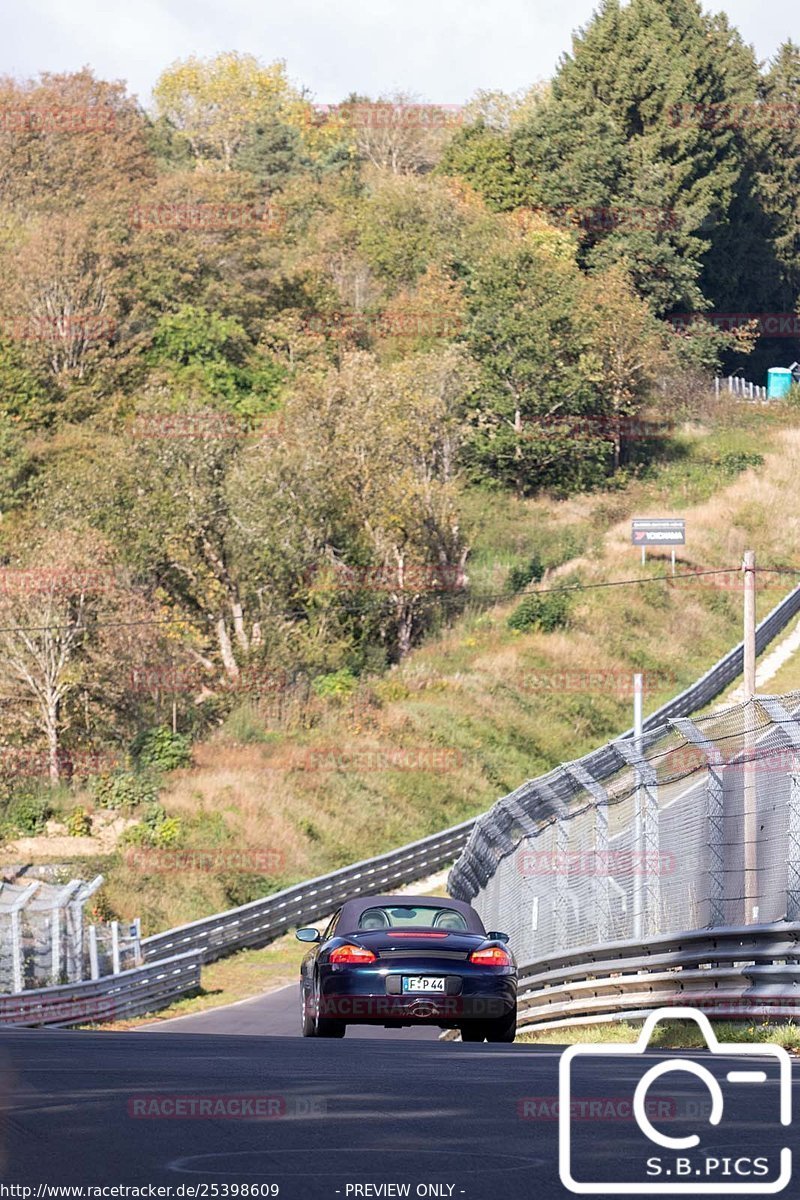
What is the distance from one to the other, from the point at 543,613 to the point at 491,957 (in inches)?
1983

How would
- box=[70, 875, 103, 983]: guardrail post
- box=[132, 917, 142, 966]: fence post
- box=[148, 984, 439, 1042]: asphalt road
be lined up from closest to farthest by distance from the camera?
box=[148, 984, 439, 1042]: asphalt road → box=[70, 875, 103, 983]: guardrail post → box=[132, 917, 142, 966]: fence post

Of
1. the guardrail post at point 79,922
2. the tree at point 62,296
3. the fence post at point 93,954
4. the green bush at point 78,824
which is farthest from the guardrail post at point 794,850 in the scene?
the tree at point 62,296

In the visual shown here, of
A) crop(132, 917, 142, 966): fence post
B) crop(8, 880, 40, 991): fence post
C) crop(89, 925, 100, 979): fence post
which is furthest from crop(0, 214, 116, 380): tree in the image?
crop(8, 880, 40, 991): fence post

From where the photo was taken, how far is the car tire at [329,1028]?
14477 millimetres

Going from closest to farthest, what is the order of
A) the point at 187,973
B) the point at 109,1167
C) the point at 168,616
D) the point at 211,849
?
the point at 109,1167
the point at 187,973
the point at 211,849
the point at 168,616

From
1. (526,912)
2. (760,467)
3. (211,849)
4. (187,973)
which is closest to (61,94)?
(760,467)

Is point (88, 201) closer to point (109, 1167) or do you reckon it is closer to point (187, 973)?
point (187, 973)

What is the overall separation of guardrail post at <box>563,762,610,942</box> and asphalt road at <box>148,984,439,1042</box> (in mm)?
8822

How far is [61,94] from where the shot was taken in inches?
4205

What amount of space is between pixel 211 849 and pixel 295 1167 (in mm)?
42094

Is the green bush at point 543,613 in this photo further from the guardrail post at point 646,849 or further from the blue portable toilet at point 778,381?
the guardrail post at point 646,849

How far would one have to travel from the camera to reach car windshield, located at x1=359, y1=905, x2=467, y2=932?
1488 centimetres

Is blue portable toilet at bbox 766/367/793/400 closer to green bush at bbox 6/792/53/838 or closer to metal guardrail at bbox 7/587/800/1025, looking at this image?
metal guardrail at bbox 7/587/800/1025

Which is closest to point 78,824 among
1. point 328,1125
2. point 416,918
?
point 416,918
